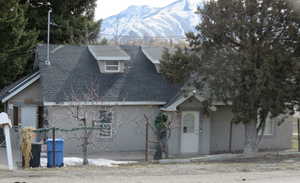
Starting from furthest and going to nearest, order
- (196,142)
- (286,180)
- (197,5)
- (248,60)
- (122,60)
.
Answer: (122,60)
(196,142)
(197,5)
(248,60)
(286,180)

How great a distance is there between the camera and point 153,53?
87.0 feet

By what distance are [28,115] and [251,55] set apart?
1144 centimetres

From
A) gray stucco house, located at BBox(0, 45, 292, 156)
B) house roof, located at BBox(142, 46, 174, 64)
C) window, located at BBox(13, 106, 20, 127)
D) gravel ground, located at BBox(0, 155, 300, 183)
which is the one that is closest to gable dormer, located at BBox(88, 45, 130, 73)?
gray stucco house, located at BBox(0, 45, 292, 156)

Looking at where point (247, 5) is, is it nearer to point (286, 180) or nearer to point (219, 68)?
point (219, 68)

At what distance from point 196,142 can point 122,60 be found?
544cm

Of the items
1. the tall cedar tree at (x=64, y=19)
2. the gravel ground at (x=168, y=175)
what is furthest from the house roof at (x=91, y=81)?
the tall cedar tree at (x=64, y=19)

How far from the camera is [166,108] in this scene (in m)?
22.8

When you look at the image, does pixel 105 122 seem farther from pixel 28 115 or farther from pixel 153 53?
pixel 153 53

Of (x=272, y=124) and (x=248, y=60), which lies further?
(x=272, y=124)

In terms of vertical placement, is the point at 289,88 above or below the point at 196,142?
above

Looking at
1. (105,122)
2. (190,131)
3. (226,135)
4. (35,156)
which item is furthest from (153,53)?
(35,156)

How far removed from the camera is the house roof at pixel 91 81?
22.9 metres

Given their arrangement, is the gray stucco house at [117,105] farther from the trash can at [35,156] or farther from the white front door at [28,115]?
the trash can at [35,156]

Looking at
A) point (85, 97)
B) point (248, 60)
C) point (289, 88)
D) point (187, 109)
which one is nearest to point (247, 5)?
point (248, 60)
